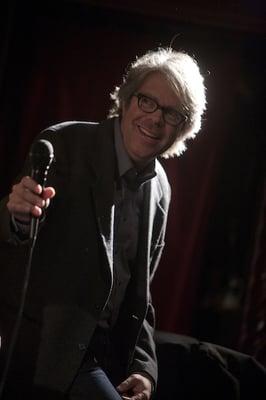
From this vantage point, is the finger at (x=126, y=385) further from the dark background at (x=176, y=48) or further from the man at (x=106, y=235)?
the dark background at (x=176, y=48)

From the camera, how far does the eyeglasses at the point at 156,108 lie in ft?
7.54

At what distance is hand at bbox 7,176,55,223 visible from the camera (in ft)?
5.15

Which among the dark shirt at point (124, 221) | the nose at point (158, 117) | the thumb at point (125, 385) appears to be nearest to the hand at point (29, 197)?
the dark shirt at point (124, 221)

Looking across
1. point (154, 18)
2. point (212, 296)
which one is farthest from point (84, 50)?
point (212, 296)

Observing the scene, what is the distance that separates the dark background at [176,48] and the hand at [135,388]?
65.3 inches

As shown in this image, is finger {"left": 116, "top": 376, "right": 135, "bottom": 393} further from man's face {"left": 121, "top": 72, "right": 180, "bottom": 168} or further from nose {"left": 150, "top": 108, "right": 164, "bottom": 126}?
nose {"left": 150, "top": 108, "right": 164, "bottom": 126}

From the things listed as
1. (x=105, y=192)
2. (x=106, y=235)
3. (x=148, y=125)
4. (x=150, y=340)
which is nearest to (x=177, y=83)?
(x=148, y=125)

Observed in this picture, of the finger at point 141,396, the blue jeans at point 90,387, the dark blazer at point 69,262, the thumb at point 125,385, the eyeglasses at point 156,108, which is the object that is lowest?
the finger at point 141,396

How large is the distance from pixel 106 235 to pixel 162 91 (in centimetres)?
65

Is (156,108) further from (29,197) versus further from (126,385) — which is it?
(126,385)

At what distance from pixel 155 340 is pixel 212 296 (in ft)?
9.04

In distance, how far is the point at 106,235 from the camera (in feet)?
6.89

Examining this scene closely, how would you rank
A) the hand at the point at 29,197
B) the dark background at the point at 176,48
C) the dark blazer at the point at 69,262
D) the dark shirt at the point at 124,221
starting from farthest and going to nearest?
the dark background at the point at 176,48
the dark shirt at the point at 124,221
the dark blazer at the point at 69,262
the hand at the point at 29,197

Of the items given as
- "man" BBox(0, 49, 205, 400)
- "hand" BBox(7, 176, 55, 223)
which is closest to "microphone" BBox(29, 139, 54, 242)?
"hand" BBox(7, 176, 55, 223)
